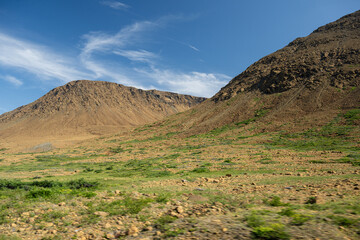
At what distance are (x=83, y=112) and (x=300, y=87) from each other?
103 metres

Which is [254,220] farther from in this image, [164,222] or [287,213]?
[164,222]

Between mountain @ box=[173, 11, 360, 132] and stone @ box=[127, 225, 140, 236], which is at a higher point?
Result: mountain @ box=[173, 11, 360, 132]

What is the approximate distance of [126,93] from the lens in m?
143

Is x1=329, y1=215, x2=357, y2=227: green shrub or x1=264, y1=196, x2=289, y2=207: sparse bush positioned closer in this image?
x1=329, y1=215, x2=357, y2=227: green shrub

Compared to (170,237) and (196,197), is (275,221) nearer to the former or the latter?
(170,237)

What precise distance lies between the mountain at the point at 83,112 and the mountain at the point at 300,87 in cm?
5844

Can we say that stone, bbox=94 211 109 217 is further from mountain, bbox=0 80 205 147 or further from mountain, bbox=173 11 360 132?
mountain, bbox=0 80 205 147

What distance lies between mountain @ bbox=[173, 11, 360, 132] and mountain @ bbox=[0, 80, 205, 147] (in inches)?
2301

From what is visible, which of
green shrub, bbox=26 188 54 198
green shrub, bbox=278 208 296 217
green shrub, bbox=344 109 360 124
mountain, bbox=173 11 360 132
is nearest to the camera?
green shrub, bbox=278 208 296 217

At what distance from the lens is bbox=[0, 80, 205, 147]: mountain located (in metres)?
93.4

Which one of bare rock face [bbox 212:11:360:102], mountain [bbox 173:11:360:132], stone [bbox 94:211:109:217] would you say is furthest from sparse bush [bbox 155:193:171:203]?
bare rock face [bbox 212:11:360:102]

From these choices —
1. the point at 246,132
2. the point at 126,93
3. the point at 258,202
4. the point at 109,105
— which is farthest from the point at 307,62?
the point at 126,93

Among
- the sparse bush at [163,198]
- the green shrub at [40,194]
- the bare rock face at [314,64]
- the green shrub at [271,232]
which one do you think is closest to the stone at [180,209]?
the sparse bush at [163,198]

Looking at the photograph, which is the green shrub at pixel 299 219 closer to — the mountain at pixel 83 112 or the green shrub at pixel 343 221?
the green shrub at pixel 343 221
